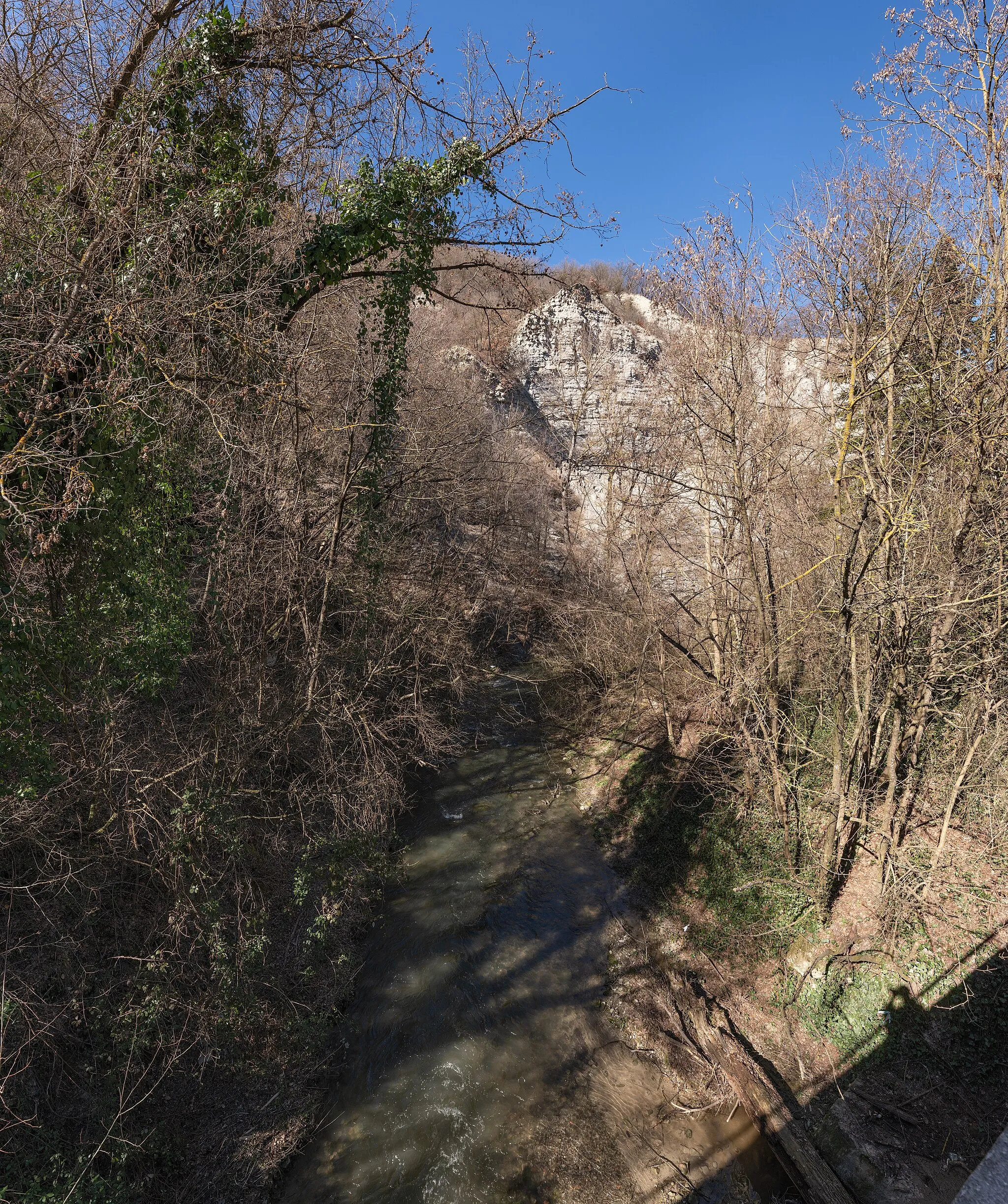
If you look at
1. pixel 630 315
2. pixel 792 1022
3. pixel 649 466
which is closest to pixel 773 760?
pixel 792 1022

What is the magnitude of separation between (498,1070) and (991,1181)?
4.50m

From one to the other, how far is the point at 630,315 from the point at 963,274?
104 ft

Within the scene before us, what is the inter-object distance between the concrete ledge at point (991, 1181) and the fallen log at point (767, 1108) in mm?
2731

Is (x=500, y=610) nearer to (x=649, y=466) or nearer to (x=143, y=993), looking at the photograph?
(x=649, y=466)

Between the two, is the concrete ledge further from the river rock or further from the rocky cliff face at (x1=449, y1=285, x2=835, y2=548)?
the rocky cliff face at (x1=449, y1=285, x2=835, y2=548)

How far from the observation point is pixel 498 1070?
672 cm

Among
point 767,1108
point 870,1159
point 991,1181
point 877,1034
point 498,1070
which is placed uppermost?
point 991,1181

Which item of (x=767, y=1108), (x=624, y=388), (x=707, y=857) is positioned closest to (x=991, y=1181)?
(x=767, y=1108)

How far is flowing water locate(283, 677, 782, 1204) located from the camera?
577cm

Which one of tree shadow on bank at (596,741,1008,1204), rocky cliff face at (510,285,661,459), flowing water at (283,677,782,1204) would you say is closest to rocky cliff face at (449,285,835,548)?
rocky cliff face at (510,285,661,459)

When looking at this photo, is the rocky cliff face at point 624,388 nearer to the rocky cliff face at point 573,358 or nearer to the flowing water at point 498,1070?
the rocky cliff face at point 573,358

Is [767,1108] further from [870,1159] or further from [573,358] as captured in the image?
[573,358]

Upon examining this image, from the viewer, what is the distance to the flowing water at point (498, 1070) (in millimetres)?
5770

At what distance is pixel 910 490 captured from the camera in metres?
5.94
